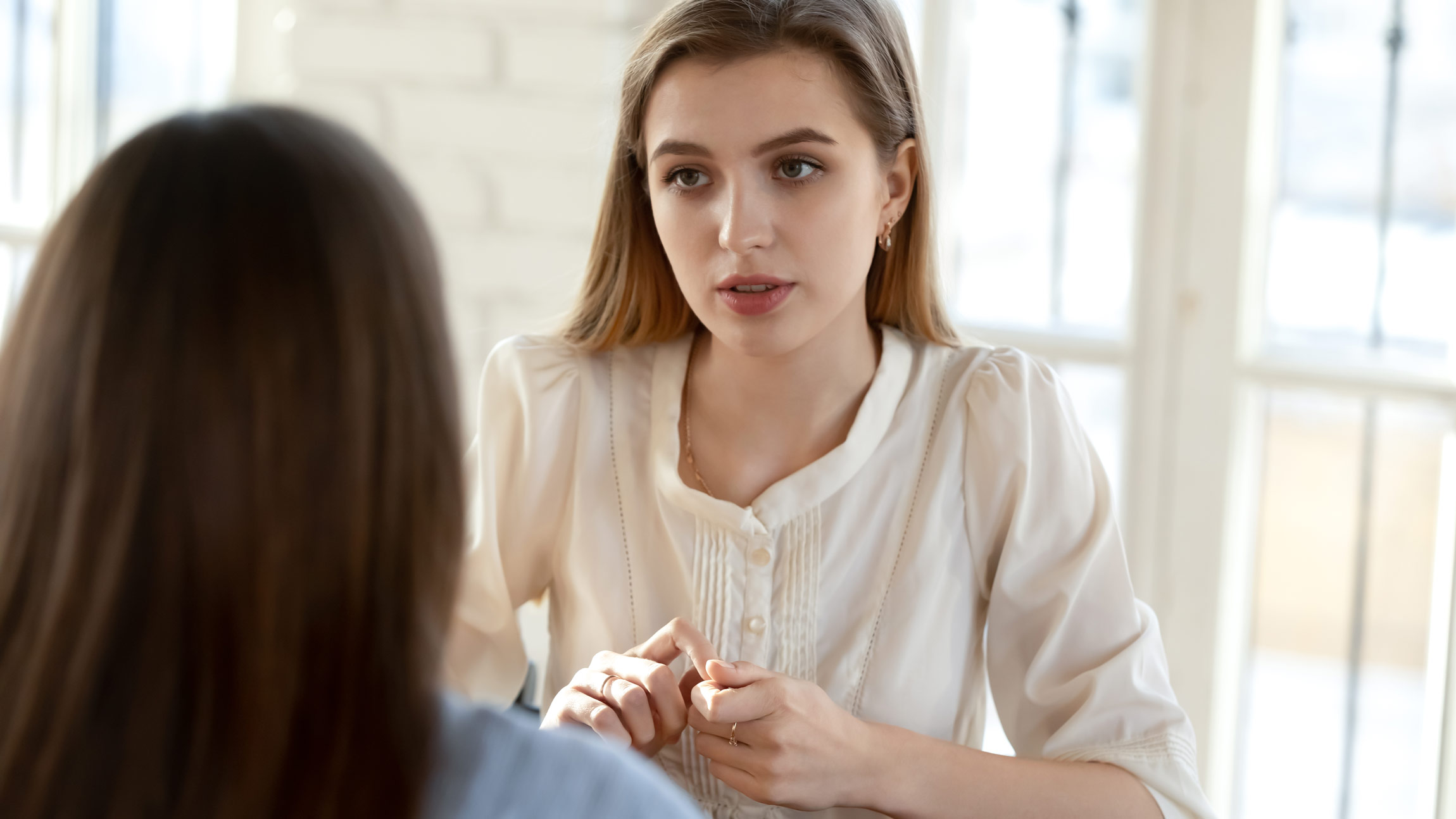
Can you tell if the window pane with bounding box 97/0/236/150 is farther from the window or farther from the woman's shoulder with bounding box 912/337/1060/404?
the woman's shoulder with bounding box 912/337/1060/404

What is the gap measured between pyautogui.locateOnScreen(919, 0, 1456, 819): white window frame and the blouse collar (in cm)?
59

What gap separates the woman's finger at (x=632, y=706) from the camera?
981 millimetres

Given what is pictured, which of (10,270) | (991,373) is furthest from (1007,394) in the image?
(10,270)

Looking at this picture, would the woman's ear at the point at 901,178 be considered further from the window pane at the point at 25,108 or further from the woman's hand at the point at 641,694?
the window pane at the point at 25,108

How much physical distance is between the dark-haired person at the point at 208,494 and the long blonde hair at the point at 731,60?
2.07 feet

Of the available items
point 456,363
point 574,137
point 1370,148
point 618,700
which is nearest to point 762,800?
point 618,700

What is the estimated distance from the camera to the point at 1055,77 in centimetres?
173

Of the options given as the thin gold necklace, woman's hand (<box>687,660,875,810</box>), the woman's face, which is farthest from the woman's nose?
woman's hand (<box>687,660,875,810</box>)

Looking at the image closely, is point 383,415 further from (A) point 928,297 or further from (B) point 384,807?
(A) point 928,297

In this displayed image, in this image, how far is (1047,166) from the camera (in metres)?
1.76

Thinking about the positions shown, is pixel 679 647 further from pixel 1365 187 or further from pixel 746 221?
pixel 1365 187

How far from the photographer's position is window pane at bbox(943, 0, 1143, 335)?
171cm

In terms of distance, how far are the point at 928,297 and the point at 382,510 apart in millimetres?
840

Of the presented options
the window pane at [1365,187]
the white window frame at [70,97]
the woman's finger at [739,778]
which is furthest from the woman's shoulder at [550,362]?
the white window frame at [70,97]
